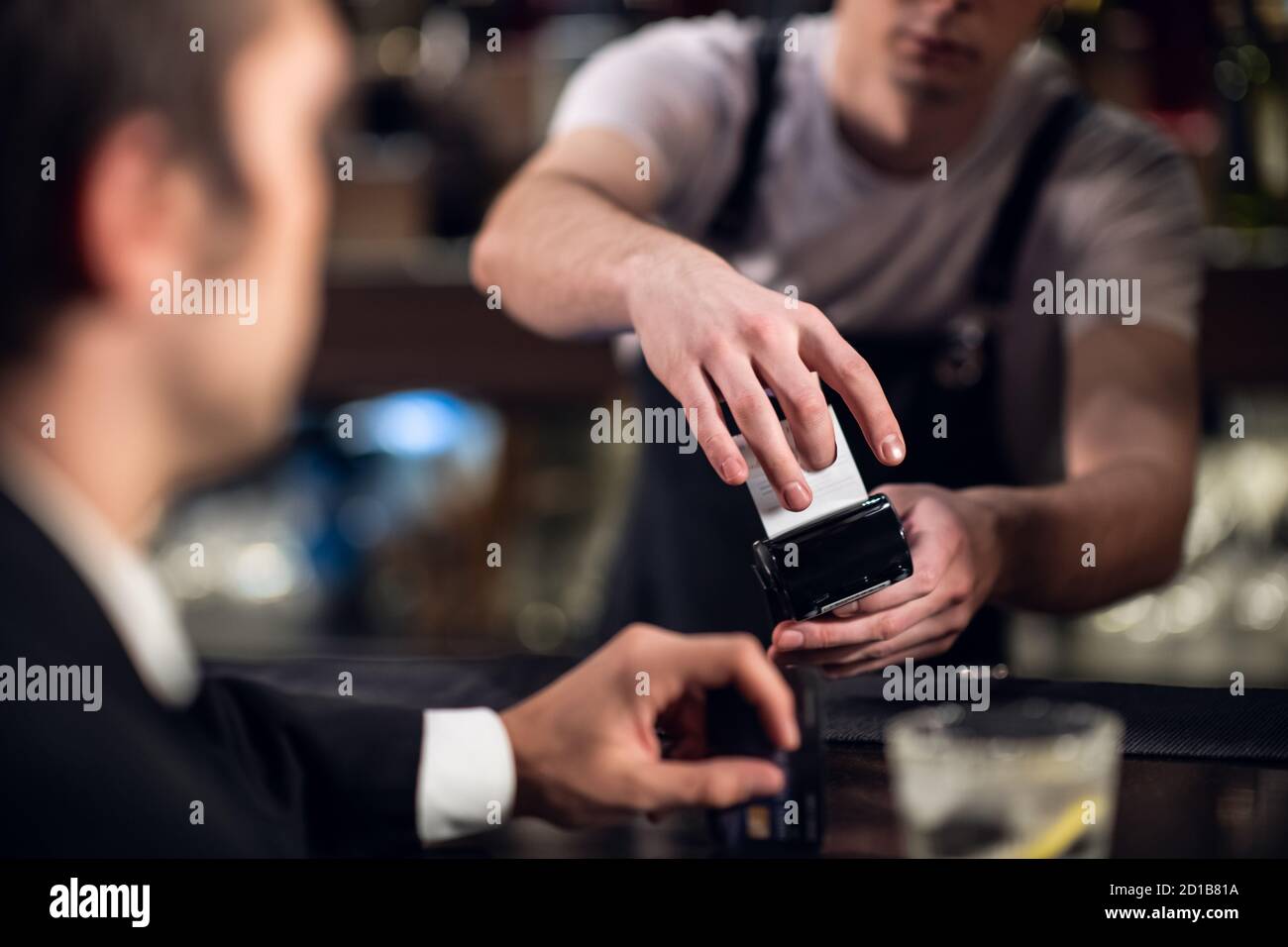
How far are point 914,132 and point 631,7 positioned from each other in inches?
28.6

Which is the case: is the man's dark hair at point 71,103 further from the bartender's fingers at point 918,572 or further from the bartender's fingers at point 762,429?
the bartender's fingers at point 918,572

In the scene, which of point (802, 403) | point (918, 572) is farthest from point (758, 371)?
point (918, 572)

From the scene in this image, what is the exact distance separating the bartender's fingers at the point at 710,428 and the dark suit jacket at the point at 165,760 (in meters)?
0.26

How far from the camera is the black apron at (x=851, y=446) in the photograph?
2.20 ft

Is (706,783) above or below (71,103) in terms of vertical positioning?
below

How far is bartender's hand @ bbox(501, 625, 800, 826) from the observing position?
661mm

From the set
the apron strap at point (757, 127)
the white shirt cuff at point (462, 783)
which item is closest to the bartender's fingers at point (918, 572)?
the white shirt cuff at point (462, 783)

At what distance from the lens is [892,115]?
79cm

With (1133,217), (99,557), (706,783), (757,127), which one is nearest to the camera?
(99,557)

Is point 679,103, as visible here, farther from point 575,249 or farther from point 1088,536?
point 1088,536

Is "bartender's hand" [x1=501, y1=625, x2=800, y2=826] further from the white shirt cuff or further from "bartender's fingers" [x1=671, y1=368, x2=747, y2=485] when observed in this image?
"bartender's fingers" [x1=671, y1=368, x2=747, y2=485]

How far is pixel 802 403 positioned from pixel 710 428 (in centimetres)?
4

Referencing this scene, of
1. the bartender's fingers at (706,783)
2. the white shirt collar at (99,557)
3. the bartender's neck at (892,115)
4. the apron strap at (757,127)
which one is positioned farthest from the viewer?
the apron strap at (757,127)
